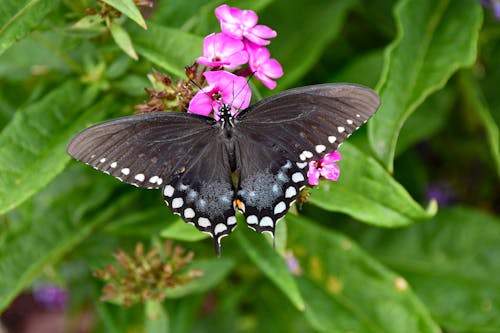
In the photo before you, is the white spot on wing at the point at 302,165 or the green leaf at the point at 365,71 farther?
the green leaf at the point at 365,71

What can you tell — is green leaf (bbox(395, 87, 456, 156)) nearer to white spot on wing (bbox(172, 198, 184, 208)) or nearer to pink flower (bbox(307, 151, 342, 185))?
pink flower (bbox(307, 151, 342, 185))

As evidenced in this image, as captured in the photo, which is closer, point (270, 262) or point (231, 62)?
point (231, 62)

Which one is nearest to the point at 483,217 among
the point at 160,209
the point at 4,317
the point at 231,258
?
the point at 231,258

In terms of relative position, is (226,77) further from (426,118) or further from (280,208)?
(426,118)

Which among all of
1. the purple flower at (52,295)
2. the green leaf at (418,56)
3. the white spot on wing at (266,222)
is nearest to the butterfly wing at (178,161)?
the white spot on wing at (266,222)

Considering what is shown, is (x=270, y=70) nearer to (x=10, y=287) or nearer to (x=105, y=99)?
(x=105, y=99)

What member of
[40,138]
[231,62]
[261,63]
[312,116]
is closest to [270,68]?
[261,63]

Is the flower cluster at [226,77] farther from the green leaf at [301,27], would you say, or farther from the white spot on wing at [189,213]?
the green leaf at [301,27]
